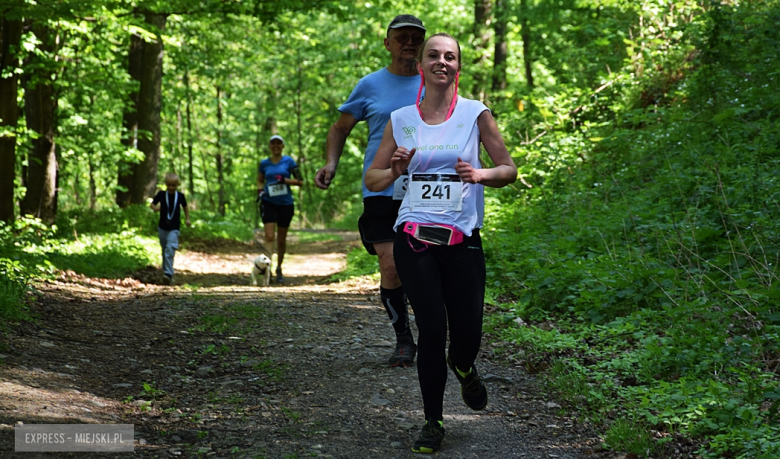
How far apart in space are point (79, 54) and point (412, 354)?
46.4 ft

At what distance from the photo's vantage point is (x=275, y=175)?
11.5 m

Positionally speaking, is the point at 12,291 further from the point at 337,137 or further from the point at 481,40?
the point at 481,40

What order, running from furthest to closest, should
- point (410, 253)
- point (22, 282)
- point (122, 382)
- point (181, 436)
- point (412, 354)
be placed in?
point (22, 282)
point (412, 354)
point (122, 382)
point (181, 436)
point (410, 253)

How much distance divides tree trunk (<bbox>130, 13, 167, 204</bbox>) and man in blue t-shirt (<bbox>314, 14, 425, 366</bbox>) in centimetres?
1309

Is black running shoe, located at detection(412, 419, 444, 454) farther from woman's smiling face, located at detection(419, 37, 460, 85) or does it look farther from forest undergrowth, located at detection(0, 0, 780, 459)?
woman's smiling face, located at detection(419, 37, 460, 85)

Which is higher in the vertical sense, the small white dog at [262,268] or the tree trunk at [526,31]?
the tree trunk at [526,31]

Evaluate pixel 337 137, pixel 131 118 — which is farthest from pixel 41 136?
pixel 337 137

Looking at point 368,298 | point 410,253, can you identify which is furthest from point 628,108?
point 410,253

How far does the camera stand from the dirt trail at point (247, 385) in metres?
4.00

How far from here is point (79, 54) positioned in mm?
Answer: 16578

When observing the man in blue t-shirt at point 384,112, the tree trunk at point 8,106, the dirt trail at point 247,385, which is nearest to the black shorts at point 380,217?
the man in blue t-shirt at point 384,112

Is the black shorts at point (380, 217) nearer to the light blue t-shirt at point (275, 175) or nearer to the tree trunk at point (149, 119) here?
the light blue t-shirt at point (275, 175)

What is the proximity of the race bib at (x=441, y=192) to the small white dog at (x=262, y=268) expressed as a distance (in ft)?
25.3

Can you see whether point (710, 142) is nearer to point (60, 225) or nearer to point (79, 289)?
point (79, 289)
